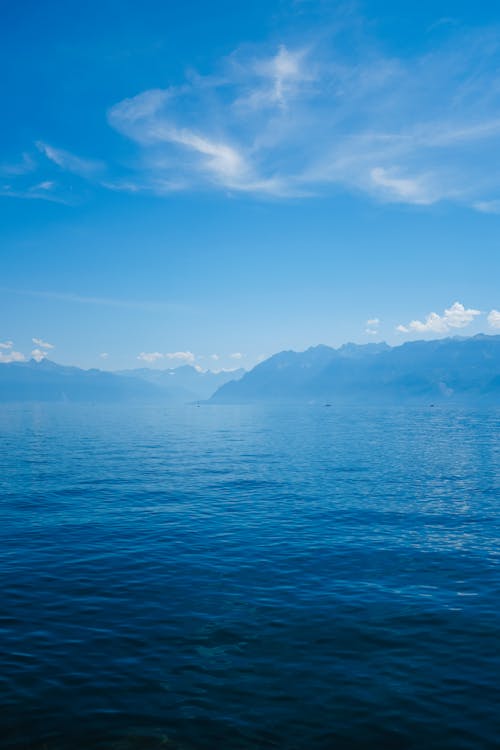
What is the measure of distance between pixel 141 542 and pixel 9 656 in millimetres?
14754

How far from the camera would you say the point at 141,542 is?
3106 cm

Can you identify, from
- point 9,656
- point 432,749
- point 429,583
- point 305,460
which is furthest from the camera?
point 305,460

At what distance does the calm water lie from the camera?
42.9 feet

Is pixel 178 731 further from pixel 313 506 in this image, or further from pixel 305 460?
pixel 305 460

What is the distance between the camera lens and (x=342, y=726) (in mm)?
12945

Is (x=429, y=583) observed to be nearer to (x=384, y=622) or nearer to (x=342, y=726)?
(x=384, y=622)

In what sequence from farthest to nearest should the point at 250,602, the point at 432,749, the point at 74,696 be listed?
the point at 250,602 → the point at 74,696 → the point at 432,749

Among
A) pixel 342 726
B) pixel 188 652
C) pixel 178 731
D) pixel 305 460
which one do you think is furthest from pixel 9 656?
pixel 305 460

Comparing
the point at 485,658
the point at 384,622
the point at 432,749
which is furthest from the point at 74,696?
the point at 485,658

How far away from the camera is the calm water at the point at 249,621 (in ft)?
42.9

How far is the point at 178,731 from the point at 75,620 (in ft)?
28.5

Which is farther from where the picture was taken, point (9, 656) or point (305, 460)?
point (305, 460)

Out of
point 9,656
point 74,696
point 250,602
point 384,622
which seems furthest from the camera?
point 250,602

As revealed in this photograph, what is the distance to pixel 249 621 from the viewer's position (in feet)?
63.5
